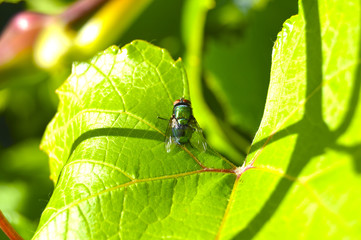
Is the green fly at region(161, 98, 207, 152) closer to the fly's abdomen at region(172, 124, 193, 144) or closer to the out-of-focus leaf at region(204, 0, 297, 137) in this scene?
the fly's abdomen at region(172, 124, 193, 144)

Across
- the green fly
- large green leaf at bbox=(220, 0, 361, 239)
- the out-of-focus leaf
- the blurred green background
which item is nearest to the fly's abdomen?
the green fly

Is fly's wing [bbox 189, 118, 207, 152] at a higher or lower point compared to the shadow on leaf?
lower

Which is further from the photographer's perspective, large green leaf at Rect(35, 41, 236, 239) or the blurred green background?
the blurred green background

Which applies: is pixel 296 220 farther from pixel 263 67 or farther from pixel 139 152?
pixel 263 67

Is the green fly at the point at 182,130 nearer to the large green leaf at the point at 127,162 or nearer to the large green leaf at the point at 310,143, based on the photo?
the large green leaf at the point at 127,162

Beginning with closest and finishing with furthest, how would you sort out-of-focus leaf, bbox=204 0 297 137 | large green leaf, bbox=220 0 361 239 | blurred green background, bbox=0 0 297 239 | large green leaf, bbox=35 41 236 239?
large green leaf, bbox=220 0 361 239 → large green leaf, bbox=35 41 236 239 → blurred green background, bbox=0 0 297 239 → out-of-focus leaf, bbox=204 0 297 137

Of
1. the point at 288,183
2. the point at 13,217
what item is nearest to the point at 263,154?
the point at 288,183

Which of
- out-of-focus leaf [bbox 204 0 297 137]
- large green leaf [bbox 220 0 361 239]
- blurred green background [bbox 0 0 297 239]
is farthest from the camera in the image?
out-of-focus leaf [bbox 204 0 297 137]
